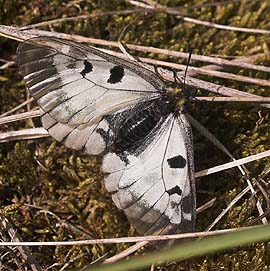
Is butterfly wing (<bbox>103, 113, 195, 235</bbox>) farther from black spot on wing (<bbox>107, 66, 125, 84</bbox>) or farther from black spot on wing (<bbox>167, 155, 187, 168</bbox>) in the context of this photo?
black spot on wing (<bbox>107, 66, 125, 84</bbox>)

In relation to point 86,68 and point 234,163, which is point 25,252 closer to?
point 86,68

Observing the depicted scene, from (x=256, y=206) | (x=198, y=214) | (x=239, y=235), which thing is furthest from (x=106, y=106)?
(x=239, y=235)

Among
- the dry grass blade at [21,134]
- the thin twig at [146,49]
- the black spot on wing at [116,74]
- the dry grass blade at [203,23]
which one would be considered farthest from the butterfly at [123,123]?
the dry grass blade at [203,23]

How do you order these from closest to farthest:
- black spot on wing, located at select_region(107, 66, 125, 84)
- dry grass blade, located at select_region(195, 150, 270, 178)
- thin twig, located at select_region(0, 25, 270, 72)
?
black spot on wing, located at select_region(107, 66, 125, 84)
dry grass blade, located at select_region(195, 150, 270, 178)
thin twig, located at select_region(0, 25, 270, 72)

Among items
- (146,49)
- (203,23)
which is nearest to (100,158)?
(146,49)

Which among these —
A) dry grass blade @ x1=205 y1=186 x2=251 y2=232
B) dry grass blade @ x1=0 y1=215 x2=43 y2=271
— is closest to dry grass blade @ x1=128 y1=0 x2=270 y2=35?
dry grass blade @ x1=205 y1=186 x2=251 y2=232

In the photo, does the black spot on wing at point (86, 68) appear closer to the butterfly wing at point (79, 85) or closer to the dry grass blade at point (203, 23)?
the butterfly wing at point (79, 85)

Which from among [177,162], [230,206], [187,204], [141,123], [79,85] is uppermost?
[79,85]
